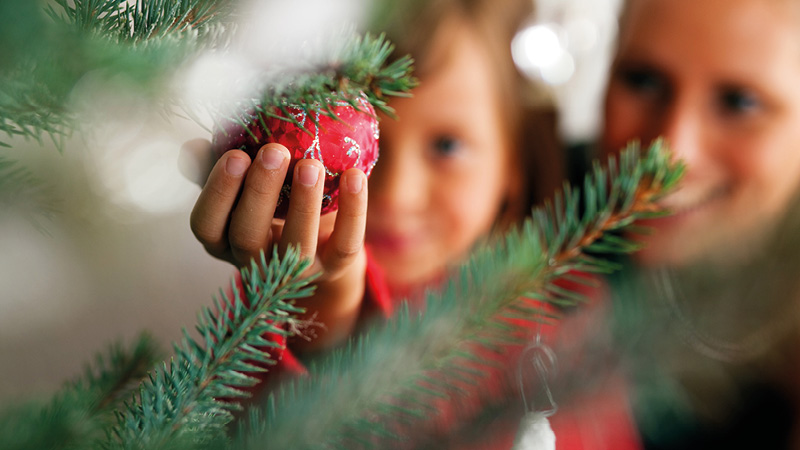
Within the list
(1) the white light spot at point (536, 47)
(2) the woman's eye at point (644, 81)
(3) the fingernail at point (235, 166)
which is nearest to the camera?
(3) the fingernail at point (235, 166)

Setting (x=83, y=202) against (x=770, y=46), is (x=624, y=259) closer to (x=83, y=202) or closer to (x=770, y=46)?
(x=770, y=46)

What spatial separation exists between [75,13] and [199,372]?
15 centimetres

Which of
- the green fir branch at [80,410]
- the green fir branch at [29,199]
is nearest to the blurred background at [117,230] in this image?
the green fir branch at [29,199]

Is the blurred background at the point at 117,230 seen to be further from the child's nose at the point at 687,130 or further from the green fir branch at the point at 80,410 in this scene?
the child's nose at the point at 687,130

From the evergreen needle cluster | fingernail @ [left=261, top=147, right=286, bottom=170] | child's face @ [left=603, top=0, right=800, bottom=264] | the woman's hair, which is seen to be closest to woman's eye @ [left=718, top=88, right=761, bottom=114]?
child's face @ [left=603, top=0, right=800, bottom=264]

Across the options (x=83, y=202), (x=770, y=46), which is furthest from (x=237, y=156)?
(x=770, y=46)

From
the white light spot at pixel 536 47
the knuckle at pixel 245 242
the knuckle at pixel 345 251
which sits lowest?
the knuckle at pixel 245 242

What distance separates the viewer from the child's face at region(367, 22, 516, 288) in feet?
2.47

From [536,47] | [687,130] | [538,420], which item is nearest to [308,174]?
[538,420]

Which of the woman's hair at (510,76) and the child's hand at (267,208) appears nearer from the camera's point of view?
the child's hand at (267,208)

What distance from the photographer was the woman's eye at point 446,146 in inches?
30.5

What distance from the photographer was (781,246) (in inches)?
26.2

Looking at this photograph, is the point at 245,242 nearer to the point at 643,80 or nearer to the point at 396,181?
the point at 396,181

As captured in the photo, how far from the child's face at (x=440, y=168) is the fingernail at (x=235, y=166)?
45 cm
